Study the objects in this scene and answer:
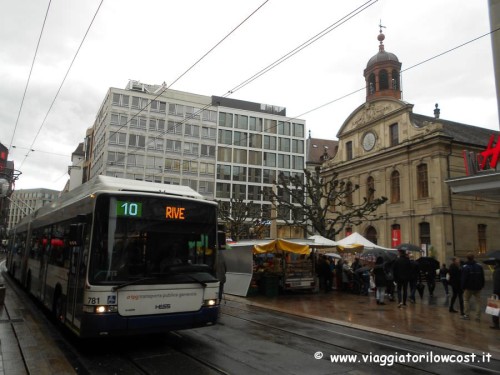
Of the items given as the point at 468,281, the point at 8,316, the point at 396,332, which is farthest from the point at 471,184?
the point at 8,316

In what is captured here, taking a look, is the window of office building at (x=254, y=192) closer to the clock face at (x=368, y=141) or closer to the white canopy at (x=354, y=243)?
the clock face at (x=368, y=141)

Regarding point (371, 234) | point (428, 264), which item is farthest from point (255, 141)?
point (428, 264)

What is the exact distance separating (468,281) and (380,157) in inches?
1337

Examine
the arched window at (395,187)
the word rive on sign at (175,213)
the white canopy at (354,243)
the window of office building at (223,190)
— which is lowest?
the white canopy at (354,243)

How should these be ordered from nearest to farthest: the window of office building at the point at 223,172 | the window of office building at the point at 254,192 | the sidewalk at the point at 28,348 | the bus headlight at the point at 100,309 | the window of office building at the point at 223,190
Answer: the sidewalk at the point at 28,348 < the bus headlight at the point at 100,309 < the window of office building at the point at 223,190 < the window of office building at the point at 223,172 < the window of office building at the point at 254,192

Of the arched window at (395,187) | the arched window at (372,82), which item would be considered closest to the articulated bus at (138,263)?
the arched window at (395,187)

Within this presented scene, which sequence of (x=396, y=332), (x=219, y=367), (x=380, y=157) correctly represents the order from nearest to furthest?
(x=219, y=367) < (x=396, y=332) < (x=380, y=157)

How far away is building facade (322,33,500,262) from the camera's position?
3725cm

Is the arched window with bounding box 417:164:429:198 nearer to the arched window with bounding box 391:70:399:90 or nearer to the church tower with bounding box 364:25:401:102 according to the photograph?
the church tower with bounding box 364:25:401:102

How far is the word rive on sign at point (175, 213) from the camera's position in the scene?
7.59 m

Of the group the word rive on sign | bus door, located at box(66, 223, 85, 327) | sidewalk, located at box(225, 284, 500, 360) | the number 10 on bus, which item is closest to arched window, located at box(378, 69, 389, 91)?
sidewalk, located at box(225, 284, 500, 360)

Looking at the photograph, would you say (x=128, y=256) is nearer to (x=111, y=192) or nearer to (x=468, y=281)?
(x=111, y=192)

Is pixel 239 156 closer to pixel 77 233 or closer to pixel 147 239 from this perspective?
pixel 77 233

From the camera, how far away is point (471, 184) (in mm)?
14828
